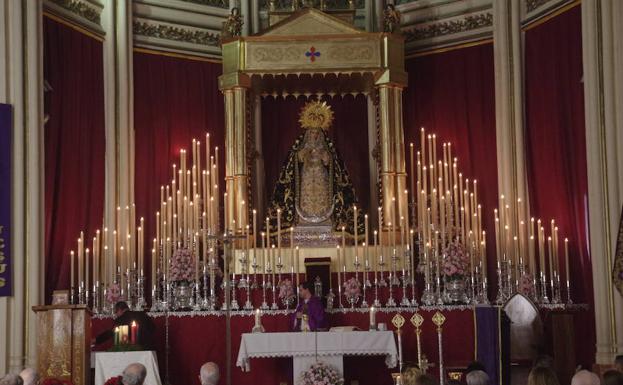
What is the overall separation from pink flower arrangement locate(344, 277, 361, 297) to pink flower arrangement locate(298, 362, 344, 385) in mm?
1590

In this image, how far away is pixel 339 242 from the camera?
16.2m

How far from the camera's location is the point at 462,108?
17.5 metres

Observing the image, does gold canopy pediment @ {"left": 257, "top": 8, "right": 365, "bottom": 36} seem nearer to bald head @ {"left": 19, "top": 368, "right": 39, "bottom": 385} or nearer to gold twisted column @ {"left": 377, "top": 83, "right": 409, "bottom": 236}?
gold twisted column @ {"left": 377, "top": 83, "right": 409, "bottom": 236}

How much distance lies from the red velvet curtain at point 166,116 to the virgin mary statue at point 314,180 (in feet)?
4.90

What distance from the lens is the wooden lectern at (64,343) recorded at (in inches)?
481

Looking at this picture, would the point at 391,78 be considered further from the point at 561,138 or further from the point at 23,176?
the point at 23,176

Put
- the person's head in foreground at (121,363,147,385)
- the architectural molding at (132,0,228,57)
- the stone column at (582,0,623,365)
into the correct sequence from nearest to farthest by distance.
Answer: the person's head in foreground at (121,363,147,385) < the stone column at (582,0,623,365) < the architectural molding at (132,0,228,57)

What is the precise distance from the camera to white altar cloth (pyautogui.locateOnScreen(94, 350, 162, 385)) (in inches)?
493

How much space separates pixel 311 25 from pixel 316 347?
5.54 metres

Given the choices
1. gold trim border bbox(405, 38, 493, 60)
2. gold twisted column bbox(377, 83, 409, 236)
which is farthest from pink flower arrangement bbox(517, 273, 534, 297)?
gold trim border bbox(405, 38, 493, 60)

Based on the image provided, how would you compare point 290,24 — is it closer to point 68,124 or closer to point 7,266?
point 68,124

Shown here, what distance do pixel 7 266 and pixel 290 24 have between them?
5.75 metres

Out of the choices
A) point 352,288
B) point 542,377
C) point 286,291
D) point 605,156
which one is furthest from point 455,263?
point 542,377

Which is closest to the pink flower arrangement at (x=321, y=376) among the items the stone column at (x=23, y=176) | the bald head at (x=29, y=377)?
the stone column at (x=23, y=176)
